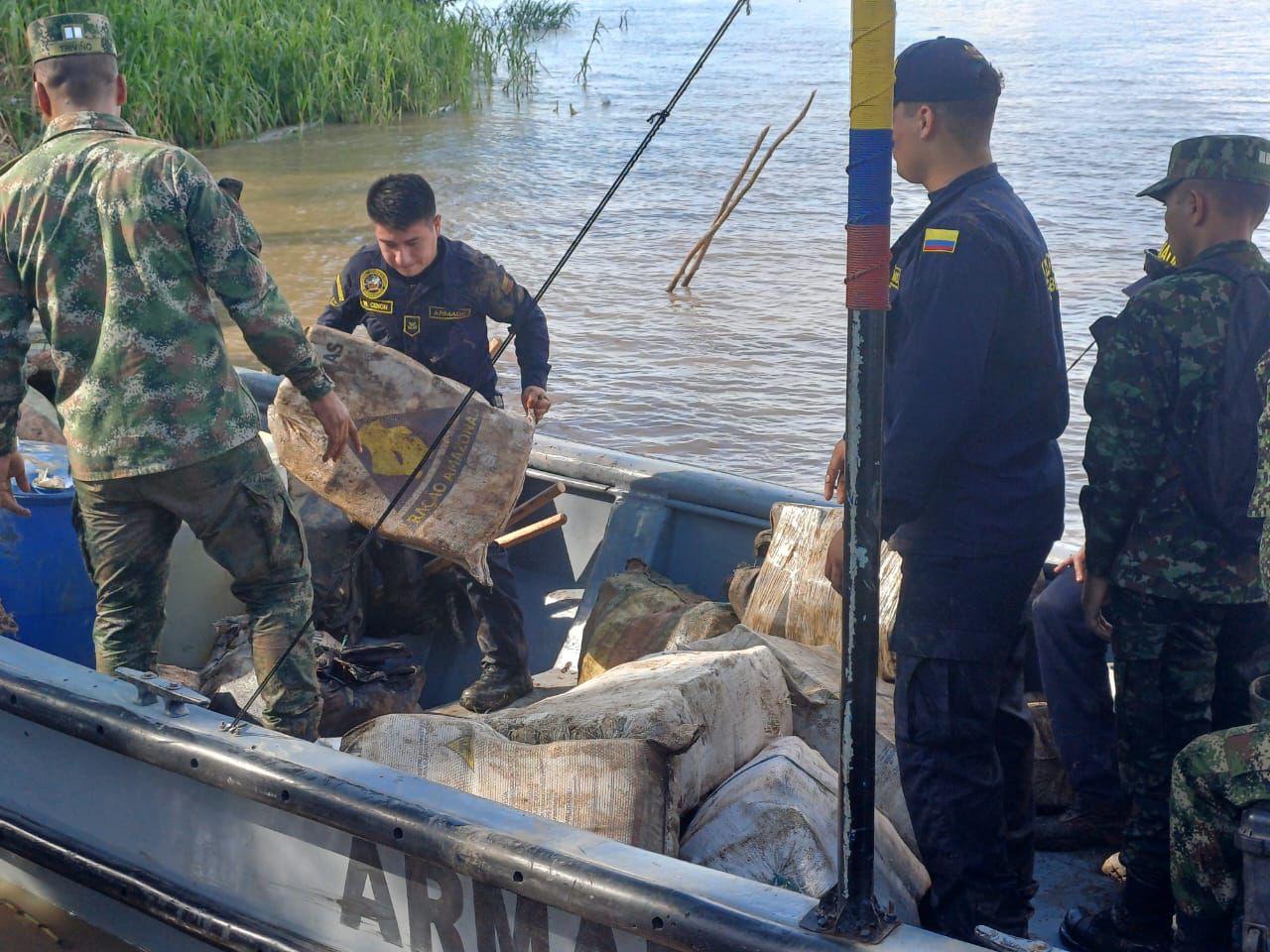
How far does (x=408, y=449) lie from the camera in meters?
3.97

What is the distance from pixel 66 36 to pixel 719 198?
1115 cm

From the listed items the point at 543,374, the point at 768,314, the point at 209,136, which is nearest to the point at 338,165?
the point at 209,136

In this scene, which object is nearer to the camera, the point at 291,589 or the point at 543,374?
the point at 291,589

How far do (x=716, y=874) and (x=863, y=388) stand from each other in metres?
0.90

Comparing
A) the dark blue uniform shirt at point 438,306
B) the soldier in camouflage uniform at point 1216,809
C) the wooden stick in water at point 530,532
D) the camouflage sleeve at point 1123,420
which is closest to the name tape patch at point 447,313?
the dark blue uniform shirt at point 438,306

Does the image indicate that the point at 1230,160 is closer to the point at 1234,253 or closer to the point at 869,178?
the point at 1234,253

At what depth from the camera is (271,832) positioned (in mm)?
2799

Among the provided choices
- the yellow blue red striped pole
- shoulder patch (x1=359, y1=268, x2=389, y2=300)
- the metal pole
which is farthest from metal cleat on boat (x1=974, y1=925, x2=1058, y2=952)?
shoulder patch (x1=359, y1=268, x2=389, y2=300)

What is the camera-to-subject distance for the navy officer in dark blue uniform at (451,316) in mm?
4328

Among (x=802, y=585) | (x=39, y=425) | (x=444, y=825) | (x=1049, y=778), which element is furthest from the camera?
A: (x=39, y=425)

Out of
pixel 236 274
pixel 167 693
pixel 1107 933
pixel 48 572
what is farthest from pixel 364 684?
pixel 1107 933

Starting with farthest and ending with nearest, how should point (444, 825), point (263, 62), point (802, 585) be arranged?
point (263, 62), point (802, 585), point (444, 825)

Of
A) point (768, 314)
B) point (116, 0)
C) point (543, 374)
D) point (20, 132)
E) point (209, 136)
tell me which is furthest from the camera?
point (209, 136)

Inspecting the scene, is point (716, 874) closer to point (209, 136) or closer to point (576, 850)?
point (576, 850)
